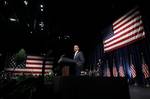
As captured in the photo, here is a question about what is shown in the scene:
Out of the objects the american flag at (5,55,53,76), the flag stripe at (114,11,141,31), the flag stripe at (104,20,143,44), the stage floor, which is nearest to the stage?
the stage floor

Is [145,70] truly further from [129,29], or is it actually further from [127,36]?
[129,29]

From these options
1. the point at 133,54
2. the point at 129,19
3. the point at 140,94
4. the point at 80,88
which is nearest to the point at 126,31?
the point at 129,19

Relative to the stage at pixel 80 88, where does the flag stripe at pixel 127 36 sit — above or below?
above

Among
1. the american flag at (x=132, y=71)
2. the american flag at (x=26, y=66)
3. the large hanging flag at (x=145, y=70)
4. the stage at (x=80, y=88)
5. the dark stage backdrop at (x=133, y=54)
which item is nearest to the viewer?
the stage at (x=80, y=88)

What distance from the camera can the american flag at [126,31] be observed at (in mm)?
5809

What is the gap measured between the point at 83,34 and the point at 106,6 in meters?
3.02

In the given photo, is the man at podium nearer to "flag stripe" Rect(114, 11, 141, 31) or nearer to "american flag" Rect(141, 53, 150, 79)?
"american flag" Rect(141, 53, 150, 79)

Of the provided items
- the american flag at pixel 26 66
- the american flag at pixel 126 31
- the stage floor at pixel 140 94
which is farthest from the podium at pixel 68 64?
the american flag at pixel 26 66

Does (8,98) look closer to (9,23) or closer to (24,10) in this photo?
(24,10)

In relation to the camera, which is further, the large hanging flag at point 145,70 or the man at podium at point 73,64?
the large hanging flag at point 145,70

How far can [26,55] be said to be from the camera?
11438 millimetres

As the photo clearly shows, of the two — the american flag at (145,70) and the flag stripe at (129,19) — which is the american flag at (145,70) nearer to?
the american flag at (145,70)

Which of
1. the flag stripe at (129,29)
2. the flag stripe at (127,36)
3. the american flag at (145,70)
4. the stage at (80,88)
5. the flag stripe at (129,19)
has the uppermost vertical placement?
the flag stripe at (129,19)

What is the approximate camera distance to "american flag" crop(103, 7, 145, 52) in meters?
5.81
